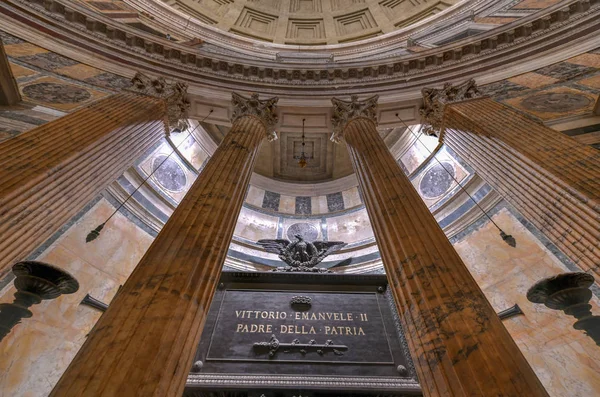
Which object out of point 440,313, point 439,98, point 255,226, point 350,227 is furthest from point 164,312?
point 350,227

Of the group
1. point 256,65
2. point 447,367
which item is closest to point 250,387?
point 447,367

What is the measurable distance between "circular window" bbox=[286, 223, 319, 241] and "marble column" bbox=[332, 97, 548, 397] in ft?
23.0

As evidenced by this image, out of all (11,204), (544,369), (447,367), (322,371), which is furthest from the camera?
(544,369)

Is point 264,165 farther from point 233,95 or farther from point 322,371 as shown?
point 322,371

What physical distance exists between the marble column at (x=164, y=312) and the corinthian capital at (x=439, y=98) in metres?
5.35

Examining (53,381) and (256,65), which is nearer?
(53,381)

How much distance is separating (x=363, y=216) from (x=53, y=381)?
9986 millimetres

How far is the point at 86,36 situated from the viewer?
7.82 metres

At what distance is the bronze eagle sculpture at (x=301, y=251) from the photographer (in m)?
9.41

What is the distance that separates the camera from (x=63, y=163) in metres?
4.20

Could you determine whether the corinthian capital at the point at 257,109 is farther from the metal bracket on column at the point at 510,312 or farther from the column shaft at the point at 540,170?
the metal bracket on column at the point at 510,312

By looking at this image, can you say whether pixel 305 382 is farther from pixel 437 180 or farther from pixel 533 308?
pixel 437 180

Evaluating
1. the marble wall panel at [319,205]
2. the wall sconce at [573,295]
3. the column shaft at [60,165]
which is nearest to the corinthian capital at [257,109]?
the column shaft at [60,165]

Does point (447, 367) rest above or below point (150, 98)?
below
